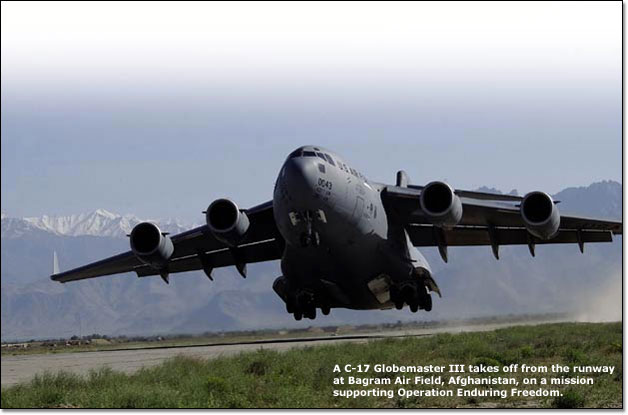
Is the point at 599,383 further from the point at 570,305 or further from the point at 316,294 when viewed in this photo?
the point at 570,305

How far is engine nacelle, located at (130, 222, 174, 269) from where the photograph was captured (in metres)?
23.8

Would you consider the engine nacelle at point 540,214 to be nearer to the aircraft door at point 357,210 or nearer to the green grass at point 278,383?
the green grass at point 278,383

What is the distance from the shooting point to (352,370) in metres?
22.8

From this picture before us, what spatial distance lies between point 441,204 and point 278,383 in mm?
6198

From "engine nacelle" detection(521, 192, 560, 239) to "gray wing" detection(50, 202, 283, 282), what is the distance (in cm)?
781

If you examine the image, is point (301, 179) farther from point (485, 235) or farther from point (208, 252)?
point (485, 235)

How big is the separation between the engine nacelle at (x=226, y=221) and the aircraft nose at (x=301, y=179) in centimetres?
239

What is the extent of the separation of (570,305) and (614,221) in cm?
2243

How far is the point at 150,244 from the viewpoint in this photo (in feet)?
78.3

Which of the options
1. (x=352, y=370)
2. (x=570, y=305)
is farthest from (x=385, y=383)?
(x=570, y=305)

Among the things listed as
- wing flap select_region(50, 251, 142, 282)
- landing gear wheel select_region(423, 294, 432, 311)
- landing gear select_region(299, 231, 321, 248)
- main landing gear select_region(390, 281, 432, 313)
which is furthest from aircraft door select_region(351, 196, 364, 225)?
wing flap select_region(50, 251, 142, 282)

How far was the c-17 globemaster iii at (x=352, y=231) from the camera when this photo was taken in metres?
21.9

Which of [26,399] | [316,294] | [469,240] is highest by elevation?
[469,240]

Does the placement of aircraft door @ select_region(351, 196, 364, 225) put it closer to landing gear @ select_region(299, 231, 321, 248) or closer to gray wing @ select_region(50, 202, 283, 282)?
landing gear @ select_region(299, 231, 321, 248)
